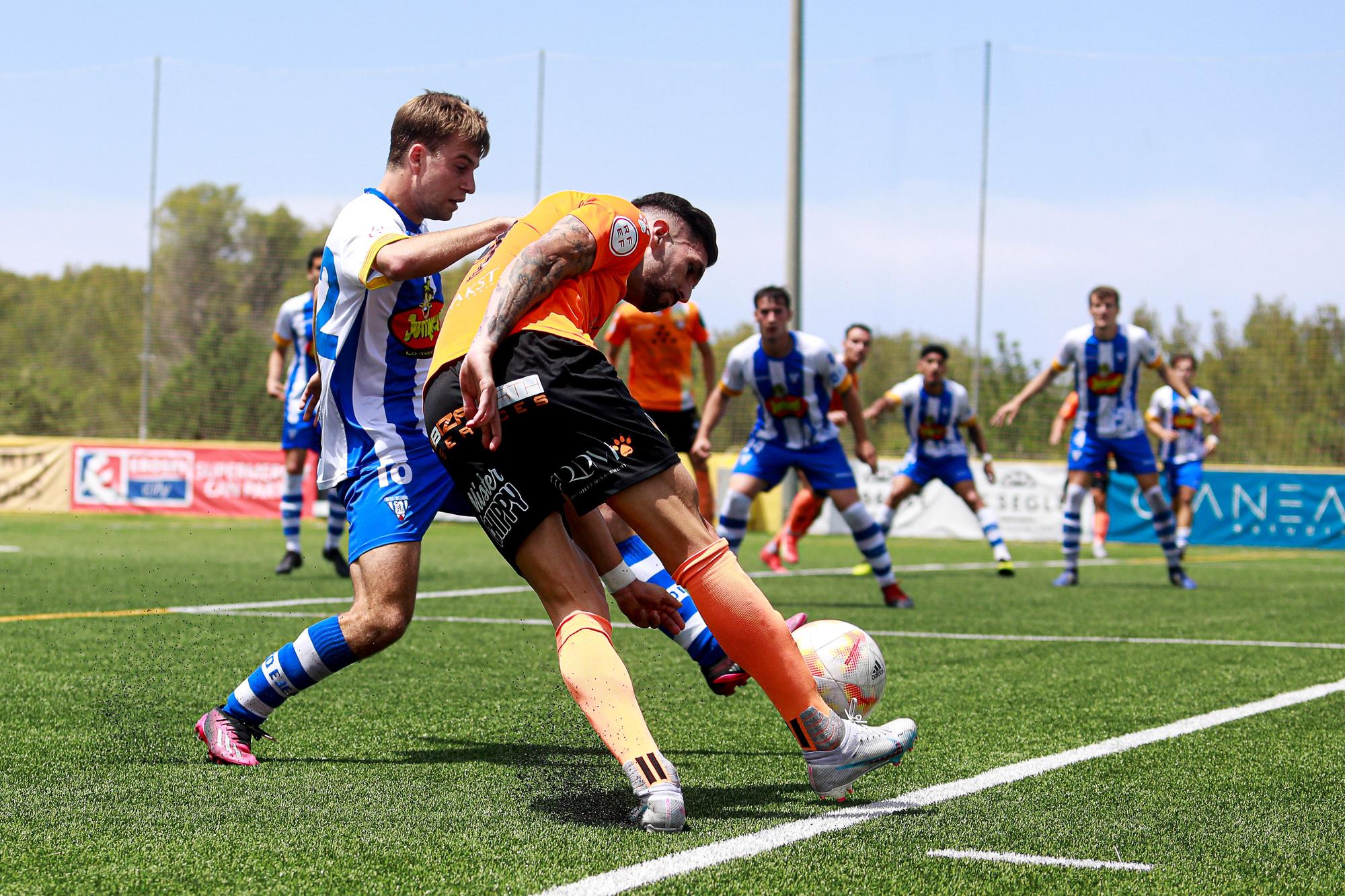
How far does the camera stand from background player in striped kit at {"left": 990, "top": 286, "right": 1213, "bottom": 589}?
11.2m

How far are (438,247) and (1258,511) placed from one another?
708 inches

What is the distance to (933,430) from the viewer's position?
12.3 m

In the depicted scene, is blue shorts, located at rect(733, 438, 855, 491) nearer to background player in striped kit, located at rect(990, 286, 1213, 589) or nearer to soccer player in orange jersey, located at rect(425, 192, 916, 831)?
background player in striped kit, located at rect(990, 286, 1213, 589)

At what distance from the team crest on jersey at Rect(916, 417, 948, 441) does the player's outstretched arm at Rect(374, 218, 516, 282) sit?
917 cm

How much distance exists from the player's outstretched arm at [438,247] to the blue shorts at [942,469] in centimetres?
909

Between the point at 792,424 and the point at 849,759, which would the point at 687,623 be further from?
the point at 792,424

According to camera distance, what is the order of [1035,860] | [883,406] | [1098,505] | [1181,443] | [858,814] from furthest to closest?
[1098,505], [1181,443], [883,406], [858,814], [1035,860]

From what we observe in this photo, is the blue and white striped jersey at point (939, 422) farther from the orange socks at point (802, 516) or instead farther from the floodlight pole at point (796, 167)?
the floodlight pole at point (796, 167)

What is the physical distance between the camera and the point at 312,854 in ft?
9.14

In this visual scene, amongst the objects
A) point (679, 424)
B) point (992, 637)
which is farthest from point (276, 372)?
point (992, 637)

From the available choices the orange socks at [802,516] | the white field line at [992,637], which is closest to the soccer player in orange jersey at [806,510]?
the orange socks at [802,516]

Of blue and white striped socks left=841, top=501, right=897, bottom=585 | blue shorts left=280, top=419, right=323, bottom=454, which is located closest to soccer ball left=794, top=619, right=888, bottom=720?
blue and white striped socks left=841, top=501, right=897, bottom=585

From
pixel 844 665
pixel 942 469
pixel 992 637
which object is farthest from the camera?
pixel 942 469

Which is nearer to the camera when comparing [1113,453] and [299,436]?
[299,436]
